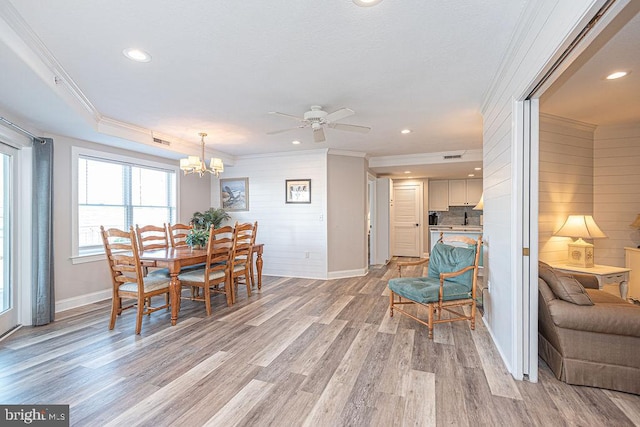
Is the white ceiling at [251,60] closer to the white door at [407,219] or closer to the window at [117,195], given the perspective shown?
the window at [117,195]

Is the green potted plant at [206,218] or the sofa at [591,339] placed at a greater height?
the green potted plant at [206,218]

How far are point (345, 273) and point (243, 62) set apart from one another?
427 cm

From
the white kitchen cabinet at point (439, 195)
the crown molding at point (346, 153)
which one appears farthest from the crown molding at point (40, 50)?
the white kitchen cabinet at point (439, 195)

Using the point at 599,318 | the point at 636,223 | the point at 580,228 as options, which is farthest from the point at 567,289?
the point at 636,223

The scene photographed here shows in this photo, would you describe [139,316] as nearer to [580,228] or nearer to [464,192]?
[580,228]

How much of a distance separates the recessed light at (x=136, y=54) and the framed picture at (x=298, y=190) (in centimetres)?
365

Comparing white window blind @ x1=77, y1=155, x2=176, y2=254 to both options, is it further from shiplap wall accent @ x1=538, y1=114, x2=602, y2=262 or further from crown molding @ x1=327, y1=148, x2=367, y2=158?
shiplap wall accent @ x1=538, y1=114, x2=602, y2=262

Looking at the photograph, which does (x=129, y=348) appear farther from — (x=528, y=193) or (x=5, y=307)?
(x=528, y=193)

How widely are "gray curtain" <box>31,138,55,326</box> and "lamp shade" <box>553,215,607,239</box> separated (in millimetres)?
5961

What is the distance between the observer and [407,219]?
27.6ft

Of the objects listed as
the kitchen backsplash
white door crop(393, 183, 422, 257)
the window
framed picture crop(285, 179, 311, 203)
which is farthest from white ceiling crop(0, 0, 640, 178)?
the kitchen backsplash

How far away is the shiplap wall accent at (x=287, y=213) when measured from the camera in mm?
5672

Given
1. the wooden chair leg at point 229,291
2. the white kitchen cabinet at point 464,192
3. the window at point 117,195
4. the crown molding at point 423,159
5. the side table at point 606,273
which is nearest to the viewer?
Result: the side table at point 606,273

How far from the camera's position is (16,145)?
3266 millimetres
